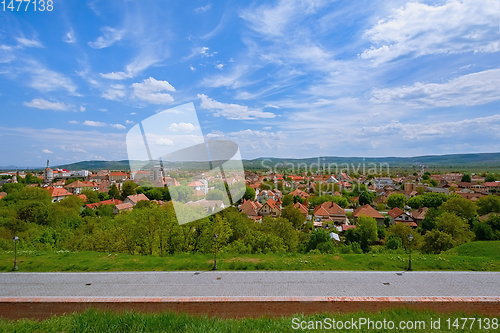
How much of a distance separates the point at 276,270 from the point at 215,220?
6272mm

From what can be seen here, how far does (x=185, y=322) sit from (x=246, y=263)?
3532mm

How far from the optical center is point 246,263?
847cm

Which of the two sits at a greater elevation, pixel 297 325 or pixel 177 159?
pixel 177 159

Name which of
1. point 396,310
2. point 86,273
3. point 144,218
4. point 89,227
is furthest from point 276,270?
point 89,227

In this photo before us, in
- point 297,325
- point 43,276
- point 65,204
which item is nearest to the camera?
point 297,325

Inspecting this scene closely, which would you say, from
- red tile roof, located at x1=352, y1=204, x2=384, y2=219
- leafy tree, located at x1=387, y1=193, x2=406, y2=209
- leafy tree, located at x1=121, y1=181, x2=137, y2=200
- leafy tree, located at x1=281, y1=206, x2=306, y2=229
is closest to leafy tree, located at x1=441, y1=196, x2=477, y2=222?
red tile roof, located at x1=352, y1=204, x2=384, y2=219

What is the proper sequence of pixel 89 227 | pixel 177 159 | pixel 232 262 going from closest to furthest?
pixel 177 159 < pixel 232 262 < pixel 89 227

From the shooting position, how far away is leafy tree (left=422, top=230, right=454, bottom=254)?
50.5 ft

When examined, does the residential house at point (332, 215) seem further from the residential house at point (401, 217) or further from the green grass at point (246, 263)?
the green grass at point (246, 263)

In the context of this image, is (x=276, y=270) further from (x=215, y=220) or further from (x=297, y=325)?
(x=215, y=220)

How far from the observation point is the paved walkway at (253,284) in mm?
6371

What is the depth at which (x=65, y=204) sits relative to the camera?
2667 cm

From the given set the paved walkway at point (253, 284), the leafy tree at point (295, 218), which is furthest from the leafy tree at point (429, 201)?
the paved walkway at point (253, 284)

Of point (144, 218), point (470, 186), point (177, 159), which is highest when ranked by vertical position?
point (177, 159)
